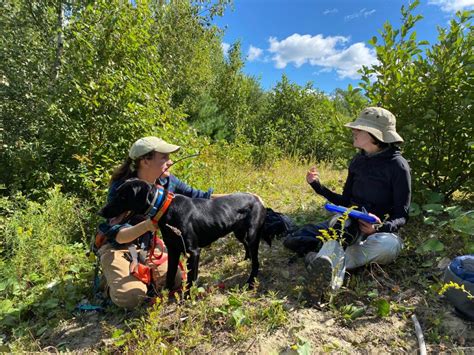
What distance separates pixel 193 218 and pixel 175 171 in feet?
6.16

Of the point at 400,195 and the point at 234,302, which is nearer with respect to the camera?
the point at 234,302

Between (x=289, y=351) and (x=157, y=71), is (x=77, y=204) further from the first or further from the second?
(x=289, y=351)

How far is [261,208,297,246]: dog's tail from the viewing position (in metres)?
3.42

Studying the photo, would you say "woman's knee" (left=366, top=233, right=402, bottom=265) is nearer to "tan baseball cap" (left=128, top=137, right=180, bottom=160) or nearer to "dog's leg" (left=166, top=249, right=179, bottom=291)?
"dog's leg" (left=166, top=249, right=179, bottom=291)

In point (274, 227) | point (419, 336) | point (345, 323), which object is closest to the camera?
point (419, 336)

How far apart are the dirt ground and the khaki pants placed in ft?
0.55

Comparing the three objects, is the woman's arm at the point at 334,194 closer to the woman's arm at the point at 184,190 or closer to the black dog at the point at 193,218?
the black dog at the point at 193,218

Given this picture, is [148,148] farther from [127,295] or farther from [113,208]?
[127,295]

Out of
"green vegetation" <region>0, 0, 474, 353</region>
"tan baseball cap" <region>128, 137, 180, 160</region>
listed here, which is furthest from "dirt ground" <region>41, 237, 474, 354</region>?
"tan baseball cap" <region>128, 137, 180, 160</region>

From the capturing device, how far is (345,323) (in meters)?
2.29

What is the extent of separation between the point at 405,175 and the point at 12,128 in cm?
577

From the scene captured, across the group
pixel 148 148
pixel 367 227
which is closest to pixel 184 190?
pixel 148 148

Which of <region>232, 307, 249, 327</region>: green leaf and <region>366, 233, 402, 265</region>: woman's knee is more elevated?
<region>366, 233, 402, 265</region>: woman's knee

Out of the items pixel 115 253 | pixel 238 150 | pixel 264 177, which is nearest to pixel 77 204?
pixel 115 253
